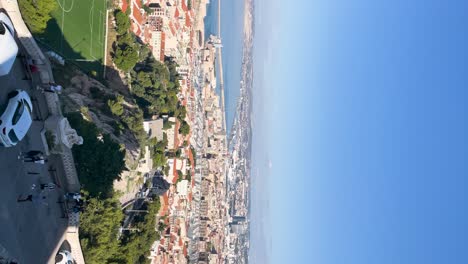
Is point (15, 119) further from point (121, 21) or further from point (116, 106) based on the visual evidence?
point (121, 21)

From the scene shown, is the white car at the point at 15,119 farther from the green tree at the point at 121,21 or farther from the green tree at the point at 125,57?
the green tree at the point at 121,21

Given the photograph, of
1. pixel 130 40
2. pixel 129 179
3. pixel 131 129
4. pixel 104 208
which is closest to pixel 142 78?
pixel 130 40

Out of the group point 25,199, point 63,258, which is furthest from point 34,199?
point 63,258

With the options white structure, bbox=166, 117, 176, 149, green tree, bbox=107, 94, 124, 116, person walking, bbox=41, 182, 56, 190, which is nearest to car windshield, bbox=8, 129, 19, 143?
person walking, bbox=41, 182, 56, 190

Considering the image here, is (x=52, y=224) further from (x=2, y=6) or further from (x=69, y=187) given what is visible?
(x=2, y=6)

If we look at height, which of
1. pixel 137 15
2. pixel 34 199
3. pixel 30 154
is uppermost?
pixel 137 15

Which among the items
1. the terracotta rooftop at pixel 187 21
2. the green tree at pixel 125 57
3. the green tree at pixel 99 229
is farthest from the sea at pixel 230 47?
the green tree at pixel 99 229
